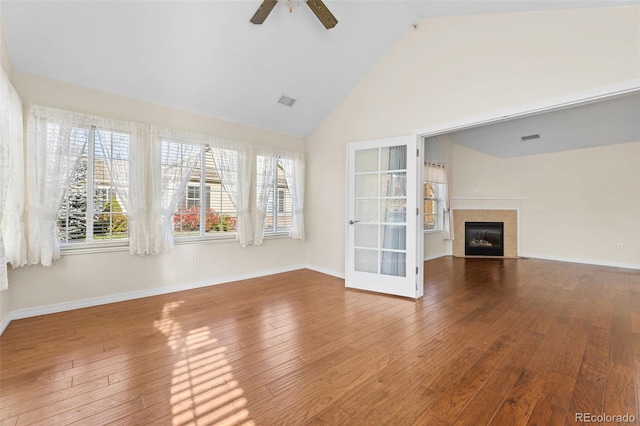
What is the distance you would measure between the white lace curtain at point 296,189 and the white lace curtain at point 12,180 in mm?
3346

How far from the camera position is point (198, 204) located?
4.14 m

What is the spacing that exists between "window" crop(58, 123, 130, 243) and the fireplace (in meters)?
7.14

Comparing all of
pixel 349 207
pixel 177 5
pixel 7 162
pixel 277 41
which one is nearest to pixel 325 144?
pixel 349 207

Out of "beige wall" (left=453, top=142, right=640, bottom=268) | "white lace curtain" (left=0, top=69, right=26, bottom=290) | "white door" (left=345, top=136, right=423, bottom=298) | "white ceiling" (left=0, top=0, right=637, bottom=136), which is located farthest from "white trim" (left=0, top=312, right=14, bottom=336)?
"beige wall" (left=453, top=142, right=640, bottom=268)

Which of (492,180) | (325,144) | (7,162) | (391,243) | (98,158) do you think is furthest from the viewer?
(492,180)

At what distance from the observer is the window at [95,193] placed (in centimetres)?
315

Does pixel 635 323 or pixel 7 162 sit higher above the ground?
pixel 7 162

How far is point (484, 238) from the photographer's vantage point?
22.4ft

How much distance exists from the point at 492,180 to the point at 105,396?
7932 millimetres

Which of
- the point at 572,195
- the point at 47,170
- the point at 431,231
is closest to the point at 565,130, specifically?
the point at 572,195

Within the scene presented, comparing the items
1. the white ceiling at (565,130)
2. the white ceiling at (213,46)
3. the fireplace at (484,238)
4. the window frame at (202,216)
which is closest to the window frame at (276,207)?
the window frame at (202,216)

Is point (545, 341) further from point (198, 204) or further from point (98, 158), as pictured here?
point (98, 158)

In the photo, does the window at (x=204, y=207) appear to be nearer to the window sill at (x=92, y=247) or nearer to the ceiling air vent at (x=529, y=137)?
the window sill at (x=92, y=247)

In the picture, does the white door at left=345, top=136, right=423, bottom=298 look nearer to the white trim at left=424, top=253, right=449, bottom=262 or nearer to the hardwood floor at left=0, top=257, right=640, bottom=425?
the hardwood floor at left=0, top=257, right=640, bottom=425
